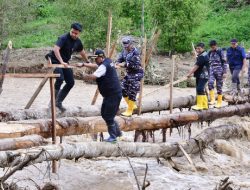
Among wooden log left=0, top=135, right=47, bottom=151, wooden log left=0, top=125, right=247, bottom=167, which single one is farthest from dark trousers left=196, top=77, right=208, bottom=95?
wooden log left=0, top=135, right=47, bottom=151

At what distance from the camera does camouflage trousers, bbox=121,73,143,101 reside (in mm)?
10797

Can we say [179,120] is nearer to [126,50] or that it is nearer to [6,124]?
[126,50]

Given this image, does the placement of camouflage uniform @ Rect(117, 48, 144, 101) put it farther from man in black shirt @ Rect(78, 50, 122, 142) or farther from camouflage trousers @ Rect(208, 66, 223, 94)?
camouflage trousers @ Rect(208, 66, 223, 94)

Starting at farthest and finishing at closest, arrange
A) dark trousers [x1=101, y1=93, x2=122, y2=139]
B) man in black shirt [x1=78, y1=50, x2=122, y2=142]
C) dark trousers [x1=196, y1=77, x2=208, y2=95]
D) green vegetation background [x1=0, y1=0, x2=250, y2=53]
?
green vegetation background [x1=0, y1=0, x2=250, y2=53], dark trousers [x1=196, y1=77, x2=208, y2=95], dark trousers [x1=101, y1=93, x2=122, y2=139], man in black shirt [x1=78, y1=50, x2=122, y2=142]

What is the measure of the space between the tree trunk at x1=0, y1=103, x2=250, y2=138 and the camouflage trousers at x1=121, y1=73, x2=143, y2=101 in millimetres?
475

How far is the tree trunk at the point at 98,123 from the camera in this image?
28.2ft

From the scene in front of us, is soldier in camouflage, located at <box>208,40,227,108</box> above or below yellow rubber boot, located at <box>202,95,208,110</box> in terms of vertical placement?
above

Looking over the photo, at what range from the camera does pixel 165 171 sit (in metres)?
10.4

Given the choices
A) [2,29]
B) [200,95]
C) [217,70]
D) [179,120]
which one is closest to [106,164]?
[179,120]

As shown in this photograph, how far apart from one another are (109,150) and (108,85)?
1.09 metres

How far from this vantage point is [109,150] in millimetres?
8898

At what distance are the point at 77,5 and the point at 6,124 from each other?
1779 centimetres

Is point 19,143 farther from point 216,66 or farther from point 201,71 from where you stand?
point 216,66

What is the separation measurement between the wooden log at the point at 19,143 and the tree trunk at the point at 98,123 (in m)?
0.43
